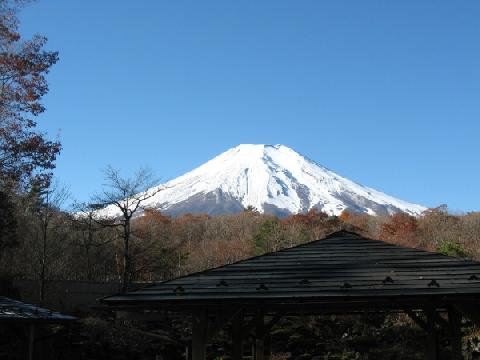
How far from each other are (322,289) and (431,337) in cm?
234

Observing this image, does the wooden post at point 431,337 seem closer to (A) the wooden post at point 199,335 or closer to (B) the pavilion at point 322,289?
(B) the pavilion at point 322,289

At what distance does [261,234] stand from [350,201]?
9939cm

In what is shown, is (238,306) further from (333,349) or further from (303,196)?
(303,196)

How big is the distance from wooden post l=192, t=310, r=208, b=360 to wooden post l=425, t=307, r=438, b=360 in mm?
3204

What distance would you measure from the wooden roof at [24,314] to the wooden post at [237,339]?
23.4 ft

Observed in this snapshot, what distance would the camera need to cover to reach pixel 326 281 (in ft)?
28.4

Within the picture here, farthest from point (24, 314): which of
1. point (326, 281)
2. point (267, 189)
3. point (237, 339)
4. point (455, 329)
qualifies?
point (267, 189)

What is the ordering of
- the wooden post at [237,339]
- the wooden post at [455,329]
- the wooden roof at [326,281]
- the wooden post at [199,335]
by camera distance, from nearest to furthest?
1. the wooden roof at [326,281]
2. the wooden post at [199,335]
3. the wooden post at [455,329]
4. the wooden post at [237,339]

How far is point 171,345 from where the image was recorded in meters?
23.8

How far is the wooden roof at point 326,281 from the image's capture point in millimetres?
8133

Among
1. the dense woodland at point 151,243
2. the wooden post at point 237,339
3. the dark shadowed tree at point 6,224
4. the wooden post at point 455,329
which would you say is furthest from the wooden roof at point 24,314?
the wooden post at point 455,329

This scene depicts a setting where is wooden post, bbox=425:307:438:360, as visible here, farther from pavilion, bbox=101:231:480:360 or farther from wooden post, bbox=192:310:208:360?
wooden post, bbox=192:310:208:360

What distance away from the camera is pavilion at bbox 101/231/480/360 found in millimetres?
8148

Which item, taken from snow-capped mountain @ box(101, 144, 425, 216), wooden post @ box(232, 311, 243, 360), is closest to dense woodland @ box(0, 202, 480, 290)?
wooden post @ box(232, 311, 243, 360)
